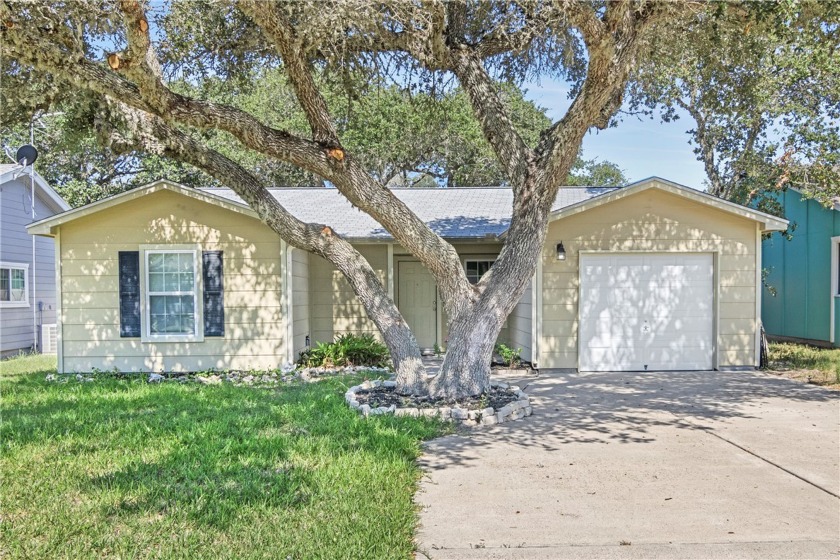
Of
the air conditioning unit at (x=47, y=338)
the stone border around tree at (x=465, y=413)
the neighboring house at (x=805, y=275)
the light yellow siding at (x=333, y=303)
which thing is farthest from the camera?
the air conditioning unit at (x=47, y=338)

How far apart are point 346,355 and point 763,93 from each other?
951cm

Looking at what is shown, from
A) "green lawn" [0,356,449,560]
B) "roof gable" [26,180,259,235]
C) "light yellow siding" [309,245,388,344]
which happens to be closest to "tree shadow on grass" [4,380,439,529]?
"green lawn" [0,356,449,560]

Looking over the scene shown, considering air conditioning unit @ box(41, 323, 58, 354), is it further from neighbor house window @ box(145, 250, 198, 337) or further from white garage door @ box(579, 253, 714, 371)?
white garage door @ box(579, 253, 714, 371)

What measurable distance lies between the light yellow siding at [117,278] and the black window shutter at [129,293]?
0.38ft

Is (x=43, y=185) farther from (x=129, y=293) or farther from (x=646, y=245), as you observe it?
(x=646, y=245)

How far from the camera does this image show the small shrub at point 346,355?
9.73 m

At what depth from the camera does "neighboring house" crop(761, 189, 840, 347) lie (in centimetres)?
1211

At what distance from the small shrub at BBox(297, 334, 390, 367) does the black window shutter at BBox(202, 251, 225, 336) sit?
155 centimetres

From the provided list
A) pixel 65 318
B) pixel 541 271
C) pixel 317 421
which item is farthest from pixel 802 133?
pixel 65 318

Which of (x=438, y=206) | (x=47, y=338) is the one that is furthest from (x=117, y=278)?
(x=438, y=206)

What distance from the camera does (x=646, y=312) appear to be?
369 inches

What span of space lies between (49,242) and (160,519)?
46.3 feet

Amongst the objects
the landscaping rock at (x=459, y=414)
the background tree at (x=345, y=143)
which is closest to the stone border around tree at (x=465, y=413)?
the landscaping rock at (x=459, y=414)

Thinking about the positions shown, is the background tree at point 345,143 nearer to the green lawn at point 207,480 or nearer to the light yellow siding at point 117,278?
the light yellow siding at point 117,278
